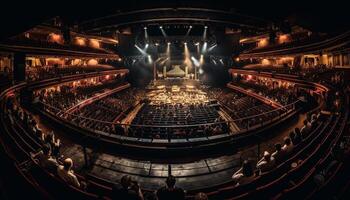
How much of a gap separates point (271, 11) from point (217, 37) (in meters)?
26.8

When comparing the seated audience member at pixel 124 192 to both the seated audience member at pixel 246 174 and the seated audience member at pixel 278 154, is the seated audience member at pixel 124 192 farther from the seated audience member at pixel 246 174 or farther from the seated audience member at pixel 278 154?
the seated audience member at pixel 278 154

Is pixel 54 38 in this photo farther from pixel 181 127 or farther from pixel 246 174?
pixel 246 174

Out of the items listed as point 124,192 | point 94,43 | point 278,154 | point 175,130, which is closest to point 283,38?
point 175,130

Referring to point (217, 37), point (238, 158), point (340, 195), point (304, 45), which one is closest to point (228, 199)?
point (340, 195)

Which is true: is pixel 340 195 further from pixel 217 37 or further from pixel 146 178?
pixel 217 37

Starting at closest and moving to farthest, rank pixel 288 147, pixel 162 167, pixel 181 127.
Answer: pixel 288 147
pixel 162 167
pixel 181 127

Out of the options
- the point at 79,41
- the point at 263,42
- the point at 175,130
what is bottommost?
the point at 175,130

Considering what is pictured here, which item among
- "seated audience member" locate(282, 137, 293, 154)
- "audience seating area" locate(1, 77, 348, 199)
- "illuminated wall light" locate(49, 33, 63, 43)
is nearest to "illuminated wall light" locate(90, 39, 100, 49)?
"illuminated wall light" locate(49, 33, 63, 43)

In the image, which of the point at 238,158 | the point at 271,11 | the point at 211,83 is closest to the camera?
the point at 238,158

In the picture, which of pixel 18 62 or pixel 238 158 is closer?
pixel 238 158

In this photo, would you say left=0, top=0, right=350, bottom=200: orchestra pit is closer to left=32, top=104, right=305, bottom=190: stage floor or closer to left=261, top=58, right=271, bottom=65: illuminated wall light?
left=32, top=104, right=305, bottom=190: stage floor

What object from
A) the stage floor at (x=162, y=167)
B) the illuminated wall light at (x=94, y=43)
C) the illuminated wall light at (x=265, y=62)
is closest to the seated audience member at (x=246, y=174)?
the stage floor at (x=162, y=167)

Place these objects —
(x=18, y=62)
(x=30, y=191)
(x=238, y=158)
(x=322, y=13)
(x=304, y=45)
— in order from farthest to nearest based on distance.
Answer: (x=304, y=45)
(x=18, y=62)
(x=238, y=158)
(x=322, y=13)
(x=30, y=191)

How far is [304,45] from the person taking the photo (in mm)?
18547
